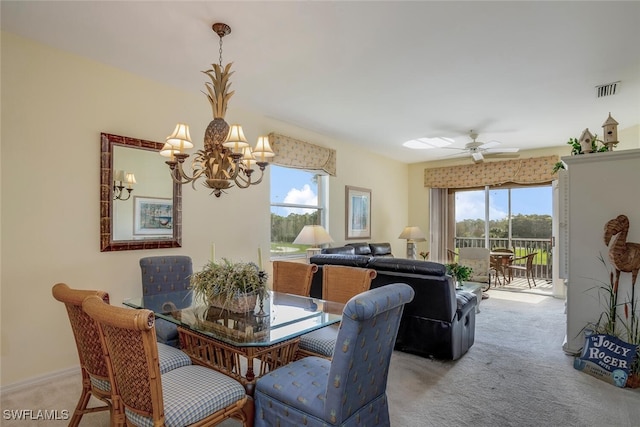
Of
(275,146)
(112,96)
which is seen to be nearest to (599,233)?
→ (275,146)

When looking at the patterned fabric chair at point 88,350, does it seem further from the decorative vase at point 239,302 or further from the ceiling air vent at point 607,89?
the ceiling air vent at point 607,89

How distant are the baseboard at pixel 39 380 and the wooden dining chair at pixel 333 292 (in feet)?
6.86

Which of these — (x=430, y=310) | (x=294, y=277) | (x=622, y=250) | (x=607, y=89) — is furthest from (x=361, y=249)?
(x=607, y=89)

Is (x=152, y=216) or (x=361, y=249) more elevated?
(x=152, y=216)

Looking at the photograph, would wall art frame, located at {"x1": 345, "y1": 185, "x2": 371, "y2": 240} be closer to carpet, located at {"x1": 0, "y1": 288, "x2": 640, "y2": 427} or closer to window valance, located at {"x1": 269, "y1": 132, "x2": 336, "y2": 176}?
window valance, located at {"x1": 269, "y1": 132, "x2": 336, "y2": 176}

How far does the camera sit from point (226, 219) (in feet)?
13.4

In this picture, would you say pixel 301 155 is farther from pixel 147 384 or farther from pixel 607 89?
pixel 147 384

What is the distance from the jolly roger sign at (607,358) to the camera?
108 inches

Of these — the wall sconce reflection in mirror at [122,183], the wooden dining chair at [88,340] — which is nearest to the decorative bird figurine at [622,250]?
the wooden dining chair at [88,340]

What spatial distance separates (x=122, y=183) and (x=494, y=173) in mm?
6458

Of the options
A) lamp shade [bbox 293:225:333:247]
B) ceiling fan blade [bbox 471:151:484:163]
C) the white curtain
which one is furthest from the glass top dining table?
the white curtain

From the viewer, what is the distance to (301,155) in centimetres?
499

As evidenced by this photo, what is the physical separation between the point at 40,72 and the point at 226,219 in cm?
213

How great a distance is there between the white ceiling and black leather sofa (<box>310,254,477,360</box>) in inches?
A: 72.9
